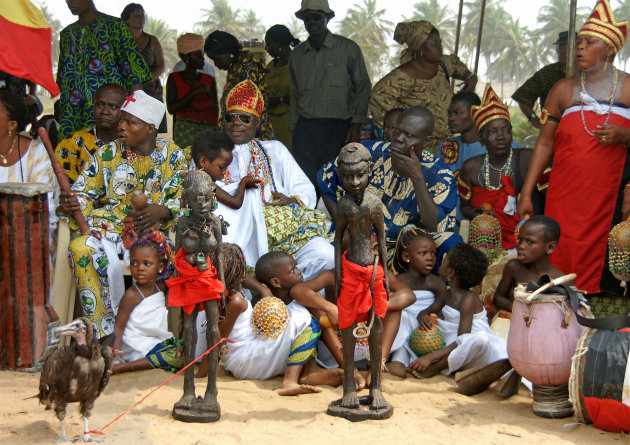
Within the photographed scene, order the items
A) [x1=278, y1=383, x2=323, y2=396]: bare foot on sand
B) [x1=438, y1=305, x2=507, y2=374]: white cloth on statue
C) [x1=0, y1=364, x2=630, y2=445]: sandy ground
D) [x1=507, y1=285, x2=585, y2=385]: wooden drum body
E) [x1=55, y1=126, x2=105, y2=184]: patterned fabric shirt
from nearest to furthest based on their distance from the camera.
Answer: [x1=0, y1=364, x2=630, y2=445]: sandy ground, [x1=507, y1=285, x2=585, y2=385]: wooden drum body, [x1=278, y1=383, x2=323, y2=396]: bare foot on sand, [x1=438, y1=305, x2=507, y2=374]: white cloth on statue, [x1=55, y1=126, x2=105, y2=184]: patterned fabric shirt

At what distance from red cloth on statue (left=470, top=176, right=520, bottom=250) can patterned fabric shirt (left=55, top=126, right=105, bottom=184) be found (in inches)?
126

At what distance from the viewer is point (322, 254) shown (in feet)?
16.7

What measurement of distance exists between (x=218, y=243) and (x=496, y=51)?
57.7 metres

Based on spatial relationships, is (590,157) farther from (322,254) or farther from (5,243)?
(5,243)

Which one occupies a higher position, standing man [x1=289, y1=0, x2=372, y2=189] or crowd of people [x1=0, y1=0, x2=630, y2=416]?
standing man [x1=289, y1=0, x2=372, y2=189]

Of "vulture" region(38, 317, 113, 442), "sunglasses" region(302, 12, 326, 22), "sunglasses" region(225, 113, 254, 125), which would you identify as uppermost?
"sunglasses" region(302, 12, 326, 22)

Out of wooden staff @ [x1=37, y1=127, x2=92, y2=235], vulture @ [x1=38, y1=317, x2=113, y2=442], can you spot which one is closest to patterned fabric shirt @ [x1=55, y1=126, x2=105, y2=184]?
wooden staff @ [x1=37, y1=127, x2=92, y2=235]

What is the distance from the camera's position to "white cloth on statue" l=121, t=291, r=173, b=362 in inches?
192

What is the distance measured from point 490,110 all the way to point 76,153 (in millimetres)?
3502

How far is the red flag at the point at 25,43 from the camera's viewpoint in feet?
18.7

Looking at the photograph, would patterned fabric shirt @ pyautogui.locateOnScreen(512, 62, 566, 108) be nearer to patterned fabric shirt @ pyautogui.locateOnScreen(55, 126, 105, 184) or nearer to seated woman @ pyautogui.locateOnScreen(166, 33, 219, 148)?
seated woman @ pyautogui.locateOnScreen(166, 33, 219, 148)

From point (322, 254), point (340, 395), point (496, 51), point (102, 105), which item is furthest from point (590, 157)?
point (496, 51)

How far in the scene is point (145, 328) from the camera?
16.2 ft

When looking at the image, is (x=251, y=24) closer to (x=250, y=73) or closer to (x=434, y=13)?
(x=434, y=13)
